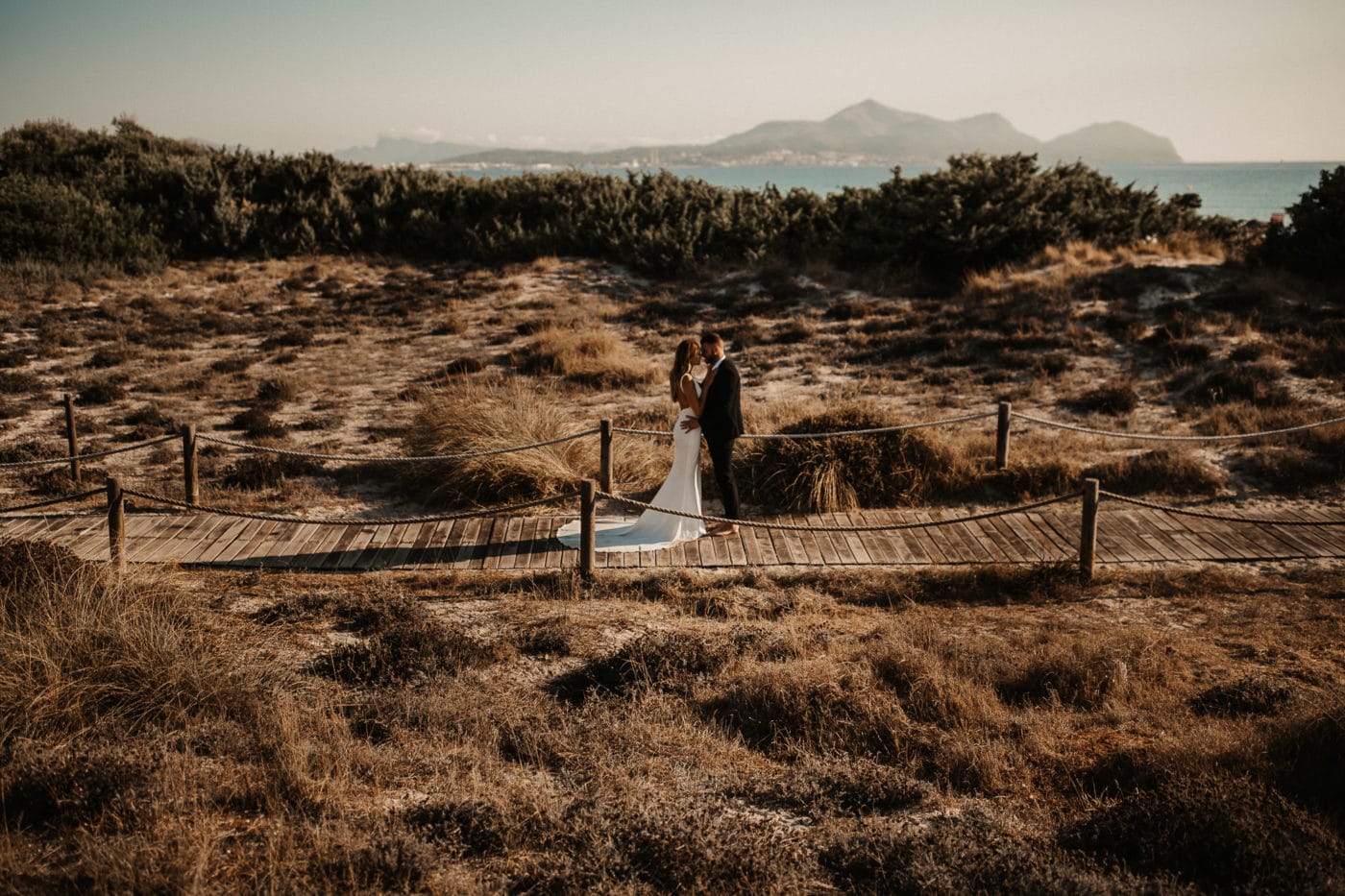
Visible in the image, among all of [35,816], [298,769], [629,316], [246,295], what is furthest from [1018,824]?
[246,295]

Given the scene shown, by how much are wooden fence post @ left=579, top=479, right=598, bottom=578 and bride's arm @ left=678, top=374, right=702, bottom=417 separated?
4.75ft

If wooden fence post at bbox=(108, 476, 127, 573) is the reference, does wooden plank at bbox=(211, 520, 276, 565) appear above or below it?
below

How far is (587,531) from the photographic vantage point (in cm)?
881

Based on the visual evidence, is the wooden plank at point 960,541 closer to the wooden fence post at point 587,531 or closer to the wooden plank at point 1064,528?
the wooden plank at point 1064,528

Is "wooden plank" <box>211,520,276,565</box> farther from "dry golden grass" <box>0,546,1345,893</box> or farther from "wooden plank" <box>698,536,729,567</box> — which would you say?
"wooden plank" <box>698,536,729,567</box>

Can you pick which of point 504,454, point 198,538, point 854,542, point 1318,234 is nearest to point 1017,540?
point 854,542

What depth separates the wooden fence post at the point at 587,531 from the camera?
28.3 feet

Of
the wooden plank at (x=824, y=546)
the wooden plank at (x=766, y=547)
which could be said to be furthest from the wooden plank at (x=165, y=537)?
the wooden plank at (x=824, y=546)

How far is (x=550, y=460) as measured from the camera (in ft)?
37.2

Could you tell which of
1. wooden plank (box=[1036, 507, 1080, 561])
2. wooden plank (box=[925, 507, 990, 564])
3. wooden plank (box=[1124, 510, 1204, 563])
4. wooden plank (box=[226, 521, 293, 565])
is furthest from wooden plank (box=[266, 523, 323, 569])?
wooden plank (box=[1124, 510, 1204, 563])

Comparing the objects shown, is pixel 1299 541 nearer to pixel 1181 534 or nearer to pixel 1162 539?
pixel 1181 534

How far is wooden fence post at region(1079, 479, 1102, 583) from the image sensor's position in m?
8.72

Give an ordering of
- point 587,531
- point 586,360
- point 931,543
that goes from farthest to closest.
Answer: point 586,360
point 931,543
point 587,531

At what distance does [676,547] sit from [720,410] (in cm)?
151
